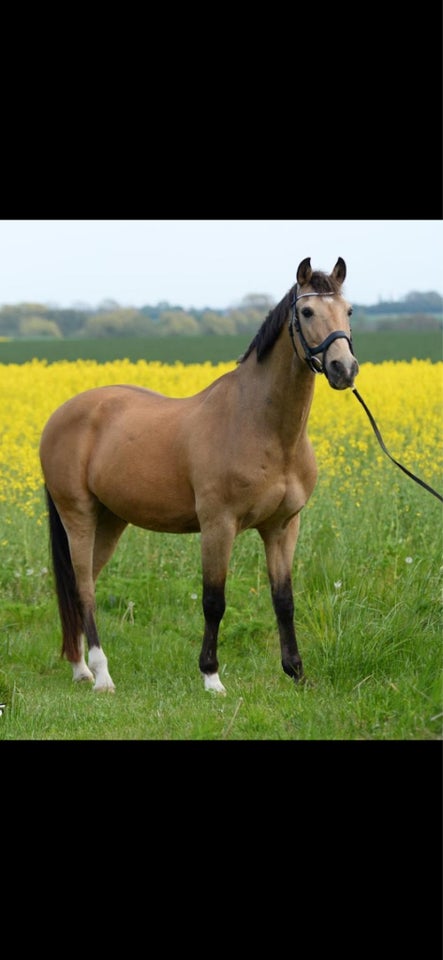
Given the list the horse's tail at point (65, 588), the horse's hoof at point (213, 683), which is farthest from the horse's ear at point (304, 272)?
the horse's tail at point (65, 588)

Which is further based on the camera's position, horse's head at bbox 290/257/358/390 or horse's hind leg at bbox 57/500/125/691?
horse's hind leg at bbox 57/500/125/691

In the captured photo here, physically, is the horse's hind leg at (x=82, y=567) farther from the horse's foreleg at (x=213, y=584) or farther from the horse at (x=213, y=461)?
the horse's foreleg at (x=213, y=584)

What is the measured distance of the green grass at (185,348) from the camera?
24.0m

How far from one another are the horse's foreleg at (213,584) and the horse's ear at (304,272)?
1.40m

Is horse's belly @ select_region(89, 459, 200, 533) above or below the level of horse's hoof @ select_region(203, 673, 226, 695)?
above

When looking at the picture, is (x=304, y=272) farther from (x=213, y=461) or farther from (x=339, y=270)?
(x=213, y=461)

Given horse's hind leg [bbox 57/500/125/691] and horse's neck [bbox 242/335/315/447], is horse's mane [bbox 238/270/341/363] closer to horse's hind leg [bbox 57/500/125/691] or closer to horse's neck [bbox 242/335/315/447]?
horse's neck [bbox 242/335/315/447]

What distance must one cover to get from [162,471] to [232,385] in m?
0.68

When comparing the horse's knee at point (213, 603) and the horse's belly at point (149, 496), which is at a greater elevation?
the horse's belly at point (149, 496)

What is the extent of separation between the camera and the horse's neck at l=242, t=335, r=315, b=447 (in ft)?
18.2

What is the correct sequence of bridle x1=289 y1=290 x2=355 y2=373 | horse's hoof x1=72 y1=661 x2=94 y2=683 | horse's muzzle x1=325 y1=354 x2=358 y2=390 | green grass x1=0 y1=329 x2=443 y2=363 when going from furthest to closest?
1. green grass x1=0 y1=329 x2=443 y2=363
2. horse's hoof x1=72 y1=661 x2=94 y2=683
3. bridle x1=289 y1=290 x2=355 y2=373
4. horse's muzzle x1=325 y1=354 x2=358 y2=390

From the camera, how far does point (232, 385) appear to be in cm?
591

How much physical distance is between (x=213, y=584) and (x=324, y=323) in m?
1.68

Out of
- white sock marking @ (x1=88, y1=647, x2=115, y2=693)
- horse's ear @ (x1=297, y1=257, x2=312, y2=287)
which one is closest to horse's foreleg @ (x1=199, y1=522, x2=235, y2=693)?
white sock marking @ (x1=88, y1=647, x2=115, y2=693)
